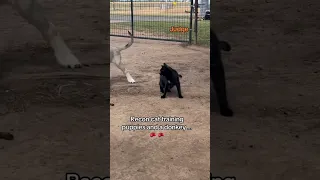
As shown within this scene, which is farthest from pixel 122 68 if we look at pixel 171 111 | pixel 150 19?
pixel 150 19

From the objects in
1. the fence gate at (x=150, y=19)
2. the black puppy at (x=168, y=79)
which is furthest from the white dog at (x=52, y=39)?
the fence gate at (x=150, y=19)

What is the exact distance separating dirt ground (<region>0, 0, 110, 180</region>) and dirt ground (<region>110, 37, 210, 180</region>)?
22 centimetres

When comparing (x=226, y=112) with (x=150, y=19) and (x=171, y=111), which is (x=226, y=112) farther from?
(x=150, y=19)

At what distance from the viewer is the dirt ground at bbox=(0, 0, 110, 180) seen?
3885mm

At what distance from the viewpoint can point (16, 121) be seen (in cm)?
503

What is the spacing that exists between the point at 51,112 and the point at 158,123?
1.66 meters

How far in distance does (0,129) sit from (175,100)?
107 inches

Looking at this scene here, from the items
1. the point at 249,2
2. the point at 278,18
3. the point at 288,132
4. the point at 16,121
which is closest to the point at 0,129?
the point at 16,121

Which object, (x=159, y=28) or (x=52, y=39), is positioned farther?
(x=159, y=28)

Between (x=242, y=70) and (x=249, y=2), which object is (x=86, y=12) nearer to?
(x=249, y=2)

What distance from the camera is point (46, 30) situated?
9.68 m

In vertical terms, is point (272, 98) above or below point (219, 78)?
below

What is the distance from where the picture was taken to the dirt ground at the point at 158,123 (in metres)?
3.75

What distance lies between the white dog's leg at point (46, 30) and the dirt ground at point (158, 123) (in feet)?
3.91
